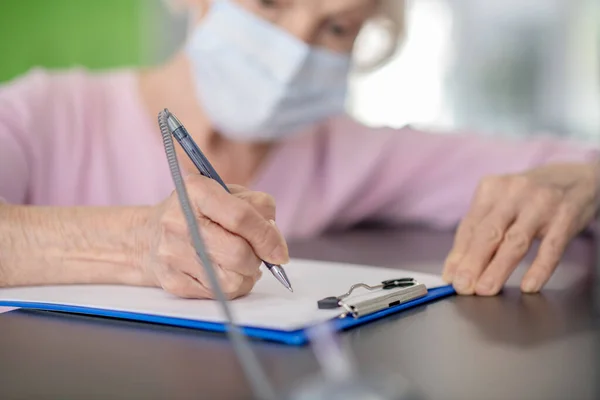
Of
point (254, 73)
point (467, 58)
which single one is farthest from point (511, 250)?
point (467, 58)

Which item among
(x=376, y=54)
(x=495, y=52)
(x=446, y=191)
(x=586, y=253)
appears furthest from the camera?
(x=495, y=52)

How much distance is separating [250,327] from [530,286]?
30 centimetres

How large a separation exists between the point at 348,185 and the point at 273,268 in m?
0.63

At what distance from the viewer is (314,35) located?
3.67 feet

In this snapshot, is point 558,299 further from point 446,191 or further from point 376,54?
point 376,54

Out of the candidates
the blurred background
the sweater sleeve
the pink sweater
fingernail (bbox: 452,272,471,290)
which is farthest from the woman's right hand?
the blurred background

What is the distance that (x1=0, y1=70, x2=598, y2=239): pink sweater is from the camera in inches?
43.7

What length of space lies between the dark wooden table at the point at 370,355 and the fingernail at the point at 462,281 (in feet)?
0.05

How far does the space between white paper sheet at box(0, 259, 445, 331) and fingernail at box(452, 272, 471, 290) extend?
1 centimetres

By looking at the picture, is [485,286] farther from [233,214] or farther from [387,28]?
Result: [387,28]

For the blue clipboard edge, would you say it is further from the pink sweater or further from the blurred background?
the blurred background

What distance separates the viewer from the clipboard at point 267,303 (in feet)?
1.70

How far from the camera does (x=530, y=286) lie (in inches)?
26.9

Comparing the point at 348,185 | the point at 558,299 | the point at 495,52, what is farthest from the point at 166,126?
the point at 495,52
